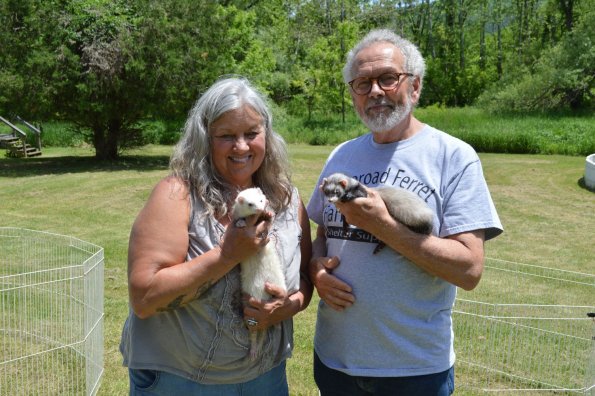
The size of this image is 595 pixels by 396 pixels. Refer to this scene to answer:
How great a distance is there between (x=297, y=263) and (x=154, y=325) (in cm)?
76

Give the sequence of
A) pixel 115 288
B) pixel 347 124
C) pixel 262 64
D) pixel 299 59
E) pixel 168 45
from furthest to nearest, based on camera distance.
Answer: pixel 299 59, pixel 347 124, pixel 262 64, pixel 168 45, pixel 115 288

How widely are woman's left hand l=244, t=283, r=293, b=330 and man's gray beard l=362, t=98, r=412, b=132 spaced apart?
0.91 meters

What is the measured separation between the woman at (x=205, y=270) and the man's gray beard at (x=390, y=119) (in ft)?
1.74

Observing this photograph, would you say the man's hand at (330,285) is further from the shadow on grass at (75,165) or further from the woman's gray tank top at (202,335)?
the shadow on grass at (75,165)

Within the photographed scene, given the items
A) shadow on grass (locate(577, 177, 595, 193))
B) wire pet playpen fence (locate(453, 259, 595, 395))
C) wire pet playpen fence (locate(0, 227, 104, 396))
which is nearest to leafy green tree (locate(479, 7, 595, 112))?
shadow on grass (locate(577, 177, 595, 193))

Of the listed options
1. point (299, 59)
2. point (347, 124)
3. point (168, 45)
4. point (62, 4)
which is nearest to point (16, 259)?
point (168, 45)

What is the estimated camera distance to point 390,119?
275 cm

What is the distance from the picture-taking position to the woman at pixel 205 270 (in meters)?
2.40

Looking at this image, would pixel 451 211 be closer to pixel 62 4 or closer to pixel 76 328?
pixel 76 328

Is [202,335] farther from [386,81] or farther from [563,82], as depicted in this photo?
[563,82]

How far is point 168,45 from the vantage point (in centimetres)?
2097

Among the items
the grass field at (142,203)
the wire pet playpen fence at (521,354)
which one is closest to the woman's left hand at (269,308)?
the wire pet playpen fence at (521,354)

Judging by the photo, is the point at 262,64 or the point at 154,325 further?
the point at 262,64

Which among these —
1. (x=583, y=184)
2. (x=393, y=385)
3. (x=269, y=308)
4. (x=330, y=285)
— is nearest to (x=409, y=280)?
(x=330, y=285)
